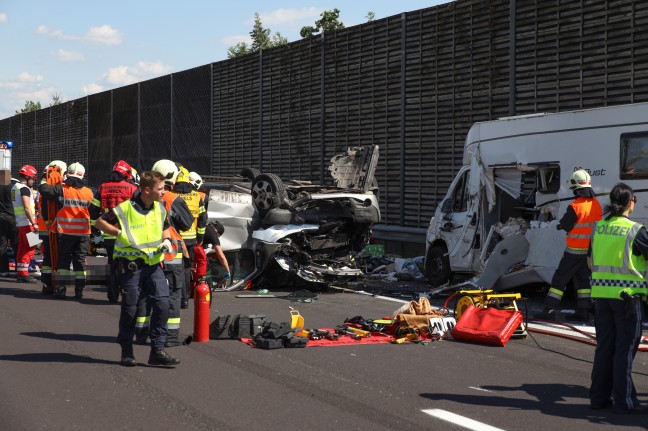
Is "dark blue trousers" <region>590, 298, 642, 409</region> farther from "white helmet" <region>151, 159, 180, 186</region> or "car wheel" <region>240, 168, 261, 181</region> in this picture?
"car wheel" <region>240, 168, 261, 181</region>

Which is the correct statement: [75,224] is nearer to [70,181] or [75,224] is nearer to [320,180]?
[70,181]

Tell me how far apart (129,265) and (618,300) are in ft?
14.3

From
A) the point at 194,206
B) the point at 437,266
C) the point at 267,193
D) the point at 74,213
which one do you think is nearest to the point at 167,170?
the point at 194,206

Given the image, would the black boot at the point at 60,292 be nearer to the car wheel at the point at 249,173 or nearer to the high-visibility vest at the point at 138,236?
the car wheel at the point at 249,173

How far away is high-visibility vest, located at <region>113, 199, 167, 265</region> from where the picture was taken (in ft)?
27.6

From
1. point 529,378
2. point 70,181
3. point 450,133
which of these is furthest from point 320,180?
point 529,378

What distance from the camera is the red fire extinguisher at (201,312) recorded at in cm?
961

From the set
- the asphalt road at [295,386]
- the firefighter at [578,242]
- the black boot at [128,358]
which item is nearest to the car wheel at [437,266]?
the firefighter at [578,242]

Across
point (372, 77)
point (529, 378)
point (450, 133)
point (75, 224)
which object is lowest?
point (529, 378)

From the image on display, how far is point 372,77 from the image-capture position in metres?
23.3

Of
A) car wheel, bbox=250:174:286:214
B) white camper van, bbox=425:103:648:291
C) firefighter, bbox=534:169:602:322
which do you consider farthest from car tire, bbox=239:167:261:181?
firefighter, bbox=534:169:602:322

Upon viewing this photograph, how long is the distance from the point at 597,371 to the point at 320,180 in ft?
61.7

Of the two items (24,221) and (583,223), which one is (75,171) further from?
(583,223)

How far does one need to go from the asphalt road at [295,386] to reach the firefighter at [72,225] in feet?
8.80
